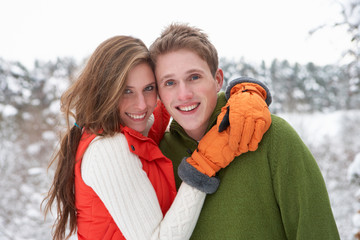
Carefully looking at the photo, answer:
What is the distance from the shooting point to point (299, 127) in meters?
10.6

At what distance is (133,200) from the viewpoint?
1559mm

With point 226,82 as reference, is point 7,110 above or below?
below

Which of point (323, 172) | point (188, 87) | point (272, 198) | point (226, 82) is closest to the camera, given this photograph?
point (272, 198)

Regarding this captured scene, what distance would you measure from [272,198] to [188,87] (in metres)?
0.83

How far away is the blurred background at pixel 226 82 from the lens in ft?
28.2

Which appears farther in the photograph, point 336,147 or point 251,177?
point 336,147

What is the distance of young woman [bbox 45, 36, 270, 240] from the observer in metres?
1.55

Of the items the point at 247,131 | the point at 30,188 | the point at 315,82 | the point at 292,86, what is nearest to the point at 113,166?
the point at 247,131

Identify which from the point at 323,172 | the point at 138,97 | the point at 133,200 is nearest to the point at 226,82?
the point at 323,172

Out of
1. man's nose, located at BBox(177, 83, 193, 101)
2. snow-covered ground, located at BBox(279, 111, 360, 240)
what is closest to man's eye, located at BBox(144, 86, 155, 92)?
man's nose, located at BBox(177, 83, 193, 101)

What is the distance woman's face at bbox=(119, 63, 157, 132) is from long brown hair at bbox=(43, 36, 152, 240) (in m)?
0.05

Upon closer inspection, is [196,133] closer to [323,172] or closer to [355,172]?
[355,172]

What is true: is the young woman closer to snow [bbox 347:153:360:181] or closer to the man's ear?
the man's ear

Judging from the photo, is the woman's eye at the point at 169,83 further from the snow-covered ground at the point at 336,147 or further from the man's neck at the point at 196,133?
the snow-covered ground at the point at 336,147
